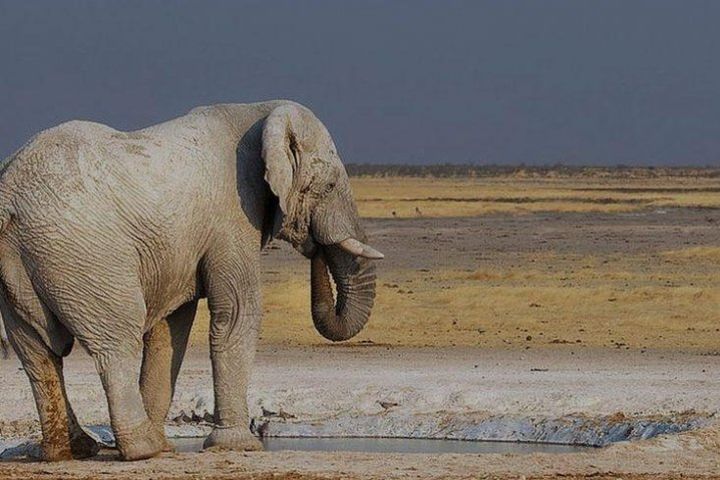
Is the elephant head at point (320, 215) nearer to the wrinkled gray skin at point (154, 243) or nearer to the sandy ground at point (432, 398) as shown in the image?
the wrinkled gray skin at point (154, 243)

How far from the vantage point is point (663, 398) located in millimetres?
14445

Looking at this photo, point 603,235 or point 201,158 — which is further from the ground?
point 201,158

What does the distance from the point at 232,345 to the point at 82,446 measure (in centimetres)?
113

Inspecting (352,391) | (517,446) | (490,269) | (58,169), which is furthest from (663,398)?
(490,269)

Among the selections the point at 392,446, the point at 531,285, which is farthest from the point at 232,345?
the point at 531,285

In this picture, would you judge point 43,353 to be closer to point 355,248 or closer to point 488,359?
point 355,248

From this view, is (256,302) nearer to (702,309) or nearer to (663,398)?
(663,398)

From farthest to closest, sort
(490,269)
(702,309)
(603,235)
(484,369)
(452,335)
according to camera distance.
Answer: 1. (603,235)
2. (490,269)
3. (702,309)
4. (452,335)
5. (484,369)

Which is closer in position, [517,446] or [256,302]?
[256,302]

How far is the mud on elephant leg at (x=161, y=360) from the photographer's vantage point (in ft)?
39.4

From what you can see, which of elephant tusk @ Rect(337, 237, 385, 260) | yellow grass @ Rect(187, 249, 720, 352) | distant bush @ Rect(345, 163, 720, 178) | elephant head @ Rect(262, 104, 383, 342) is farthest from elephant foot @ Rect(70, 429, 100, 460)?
distant bush @ Rect(345, 163, 720, 178)

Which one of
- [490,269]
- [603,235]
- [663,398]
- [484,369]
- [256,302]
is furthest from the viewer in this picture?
[603,235]

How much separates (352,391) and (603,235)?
2778 cm

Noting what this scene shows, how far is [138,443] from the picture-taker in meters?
11.2
